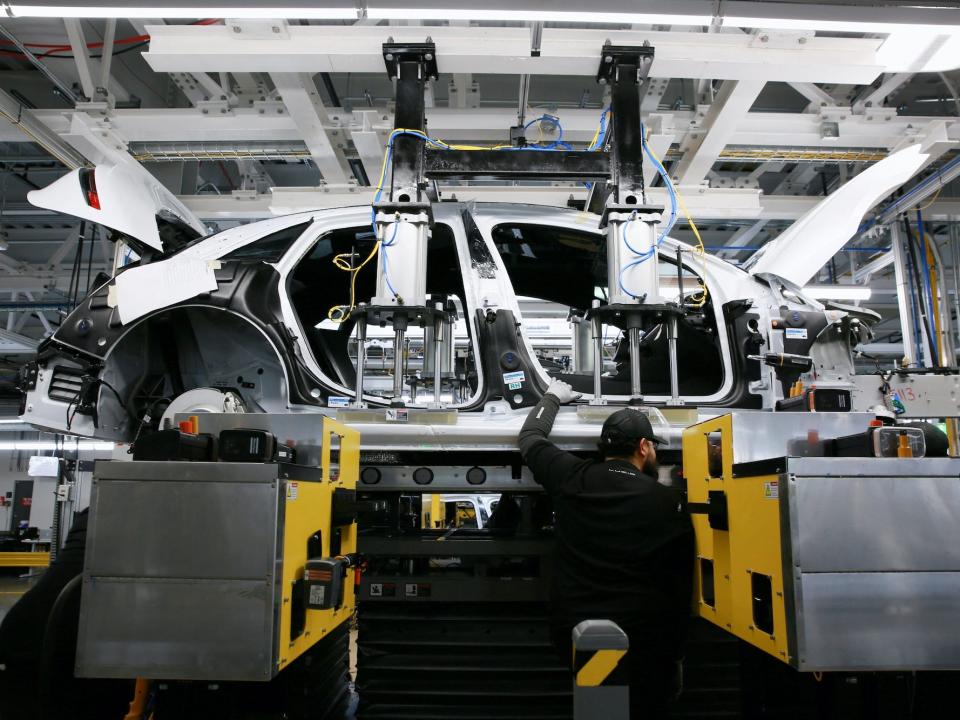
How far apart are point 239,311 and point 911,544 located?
2.75 metres

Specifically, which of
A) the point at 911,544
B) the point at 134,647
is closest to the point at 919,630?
the point at 911,544

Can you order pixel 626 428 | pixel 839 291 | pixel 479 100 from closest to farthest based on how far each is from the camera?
pixel 626 428 → pixel 479 100 → pixel 839 291

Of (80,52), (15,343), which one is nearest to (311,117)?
(80,52)

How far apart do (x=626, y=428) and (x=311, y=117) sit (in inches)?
140

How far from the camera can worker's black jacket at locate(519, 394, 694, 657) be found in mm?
2430

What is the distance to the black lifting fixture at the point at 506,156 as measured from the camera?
3.34m

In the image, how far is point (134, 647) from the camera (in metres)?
1.74

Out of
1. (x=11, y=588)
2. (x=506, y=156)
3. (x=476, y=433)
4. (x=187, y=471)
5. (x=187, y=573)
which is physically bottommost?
(x=11, y=588)

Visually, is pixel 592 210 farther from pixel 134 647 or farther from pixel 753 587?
pixel 134 647

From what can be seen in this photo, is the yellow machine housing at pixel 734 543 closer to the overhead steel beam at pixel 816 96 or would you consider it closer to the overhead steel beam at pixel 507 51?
the overhead steel beam at pixel 507 51

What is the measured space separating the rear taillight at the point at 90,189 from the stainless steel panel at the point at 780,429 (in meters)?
2.98

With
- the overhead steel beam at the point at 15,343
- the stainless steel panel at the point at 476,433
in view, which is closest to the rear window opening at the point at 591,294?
the stainless steel panel at the point at 476,433

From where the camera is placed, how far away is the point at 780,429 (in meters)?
2.24

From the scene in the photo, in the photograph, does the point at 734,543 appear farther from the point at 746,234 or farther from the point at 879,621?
the point at 746,234
